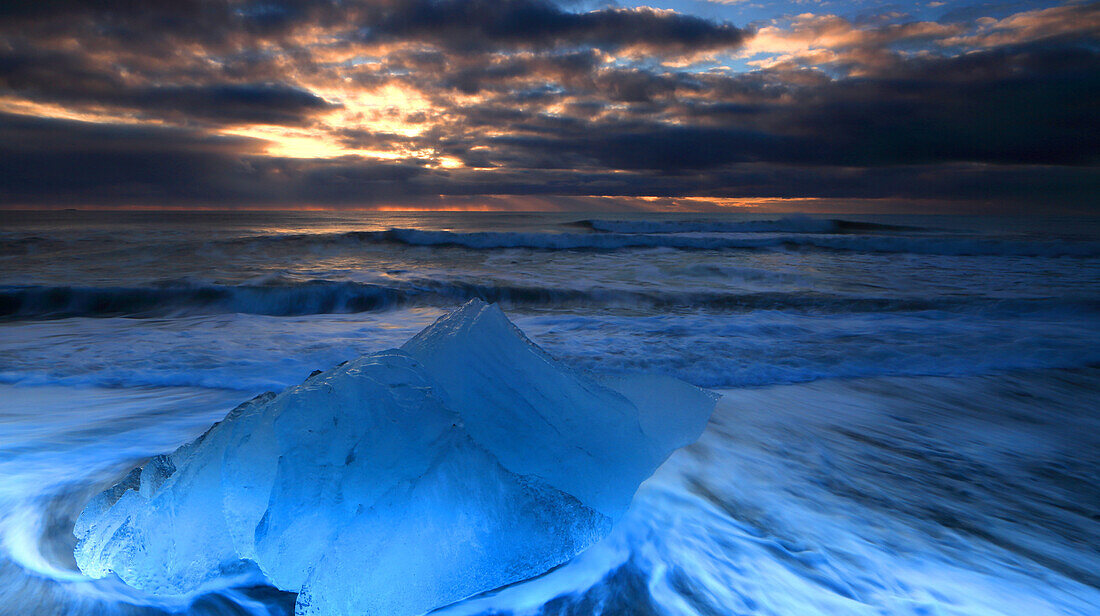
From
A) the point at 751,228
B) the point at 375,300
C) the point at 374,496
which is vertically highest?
the point at 374,496

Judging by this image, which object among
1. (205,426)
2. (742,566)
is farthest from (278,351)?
(742,566)

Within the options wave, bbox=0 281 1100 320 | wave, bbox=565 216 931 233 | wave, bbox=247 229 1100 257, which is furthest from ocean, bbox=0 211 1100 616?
wave, bbox=565 216 931 233

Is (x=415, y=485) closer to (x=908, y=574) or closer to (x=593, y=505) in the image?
(x=593, y=505)

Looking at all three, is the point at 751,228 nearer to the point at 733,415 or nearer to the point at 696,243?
the point at 696,243

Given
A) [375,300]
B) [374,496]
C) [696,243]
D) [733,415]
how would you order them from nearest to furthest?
[374,496] → [733,415] → [375,300] → [696,243]

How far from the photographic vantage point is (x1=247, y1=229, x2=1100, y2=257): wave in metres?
14.7

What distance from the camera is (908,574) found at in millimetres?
1519

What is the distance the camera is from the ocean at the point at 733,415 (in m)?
1.47

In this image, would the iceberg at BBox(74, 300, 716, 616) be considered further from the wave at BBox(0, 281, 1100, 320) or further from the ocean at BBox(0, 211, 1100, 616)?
the wave at BBox(0, 281, 1100, 320)

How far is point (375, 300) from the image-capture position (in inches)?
291

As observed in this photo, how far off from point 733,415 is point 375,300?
5.80m

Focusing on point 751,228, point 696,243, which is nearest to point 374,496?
point 696,243

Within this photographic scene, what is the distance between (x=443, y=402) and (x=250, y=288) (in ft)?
24.8

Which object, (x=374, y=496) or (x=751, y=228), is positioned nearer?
(x=374, y=496)
